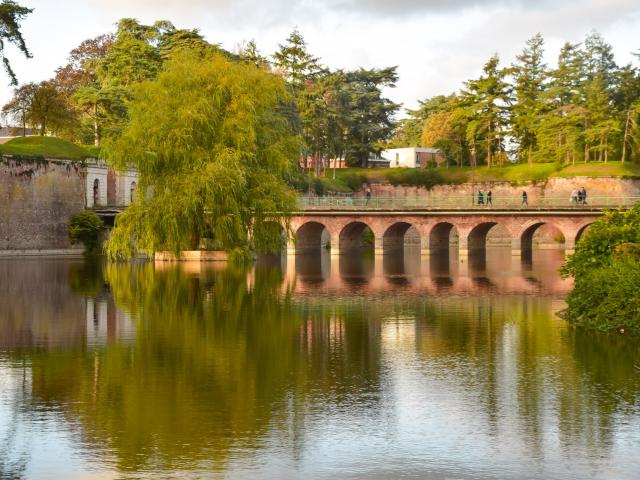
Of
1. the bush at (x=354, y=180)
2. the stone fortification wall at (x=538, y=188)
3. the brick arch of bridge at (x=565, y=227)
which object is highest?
the bush at (x=354, y=180)

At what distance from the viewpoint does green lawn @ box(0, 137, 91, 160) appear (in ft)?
237

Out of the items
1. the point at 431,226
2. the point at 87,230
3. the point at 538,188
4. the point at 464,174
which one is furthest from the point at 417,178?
the point at 87,230

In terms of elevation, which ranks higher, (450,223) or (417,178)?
(417,178)

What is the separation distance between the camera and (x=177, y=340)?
2200 cm

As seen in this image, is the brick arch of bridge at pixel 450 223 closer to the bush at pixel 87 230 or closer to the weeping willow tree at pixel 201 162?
the bush at pixel 87 230

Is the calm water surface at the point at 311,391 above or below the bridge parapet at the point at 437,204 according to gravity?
below

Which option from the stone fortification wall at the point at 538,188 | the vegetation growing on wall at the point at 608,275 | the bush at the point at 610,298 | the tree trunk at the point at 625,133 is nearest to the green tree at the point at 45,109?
the stone fortification wall at the point at 538,188

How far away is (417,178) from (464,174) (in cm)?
488

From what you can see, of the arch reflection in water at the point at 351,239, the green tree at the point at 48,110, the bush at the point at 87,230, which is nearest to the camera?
the bush at the point at 87,230

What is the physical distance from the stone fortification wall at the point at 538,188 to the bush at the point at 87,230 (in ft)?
96.0

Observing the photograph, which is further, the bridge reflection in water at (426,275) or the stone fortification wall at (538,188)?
the stone fortification wall at (538,188)

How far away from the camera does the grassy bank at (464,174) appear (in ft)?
293

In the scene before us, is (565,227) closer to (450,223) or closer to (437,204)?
(450,223)

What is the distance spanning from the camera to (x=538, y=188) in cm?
9369
